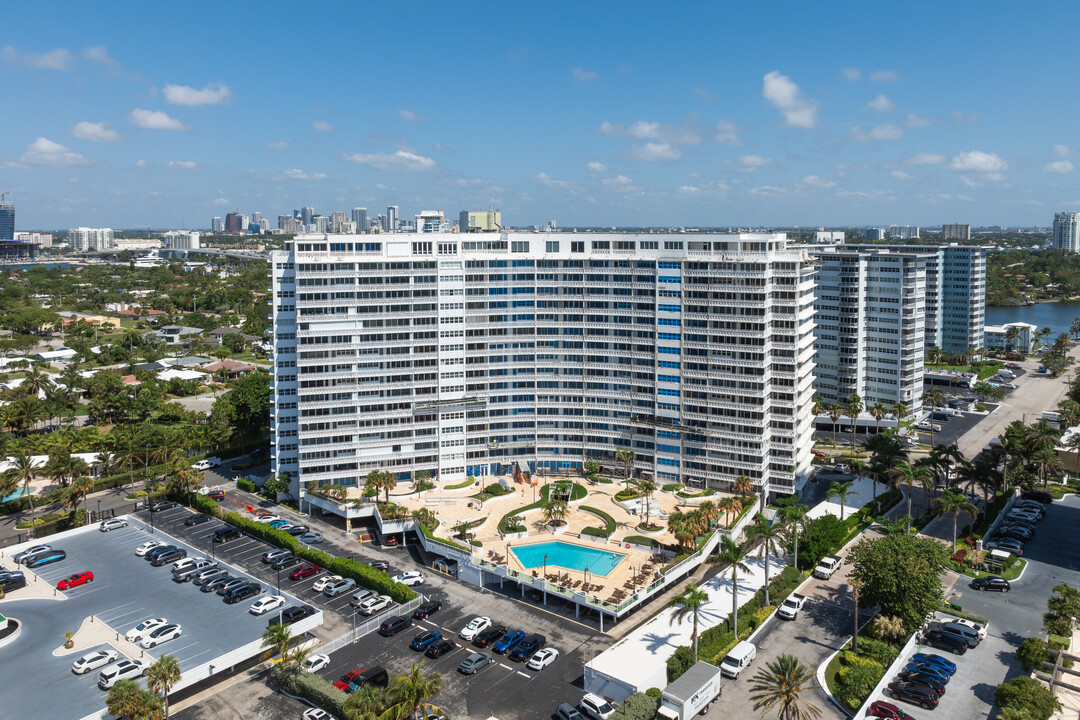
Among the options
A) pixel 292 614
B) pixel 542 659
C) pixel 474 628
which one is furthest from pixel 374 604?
pixel 542 659

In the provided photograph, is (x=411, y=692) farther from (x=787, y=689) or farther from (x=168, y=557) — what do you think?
(x=168, y=557)

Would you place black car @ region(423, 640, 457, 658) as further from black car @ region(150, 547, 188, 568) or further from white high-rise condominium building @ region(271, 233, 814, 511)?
white high-rise condominium building @ region(271, 233, 814, 511)

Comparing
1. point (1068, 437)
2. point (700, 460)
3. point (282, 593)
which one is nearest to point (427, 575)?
point (282, 593)

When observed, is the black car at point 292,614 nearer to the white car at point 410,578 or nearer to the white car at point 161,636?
the white car at point 161,636

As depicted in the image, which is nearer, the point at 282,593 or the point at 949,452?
the point at 282,593

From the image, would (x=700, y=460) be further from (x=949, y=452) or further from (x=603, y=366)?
(x=949, y=452)

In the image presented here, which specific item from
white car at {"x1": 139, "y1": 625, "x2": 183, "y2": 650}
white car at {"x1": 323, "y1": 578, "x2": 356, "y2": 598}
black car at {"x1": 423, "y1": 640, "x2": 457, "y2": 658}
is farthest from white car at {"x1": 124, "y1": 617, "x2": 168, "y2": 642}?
black car at {"x1": 423, "y1": 640, "x2": 457, "y2": 658}
